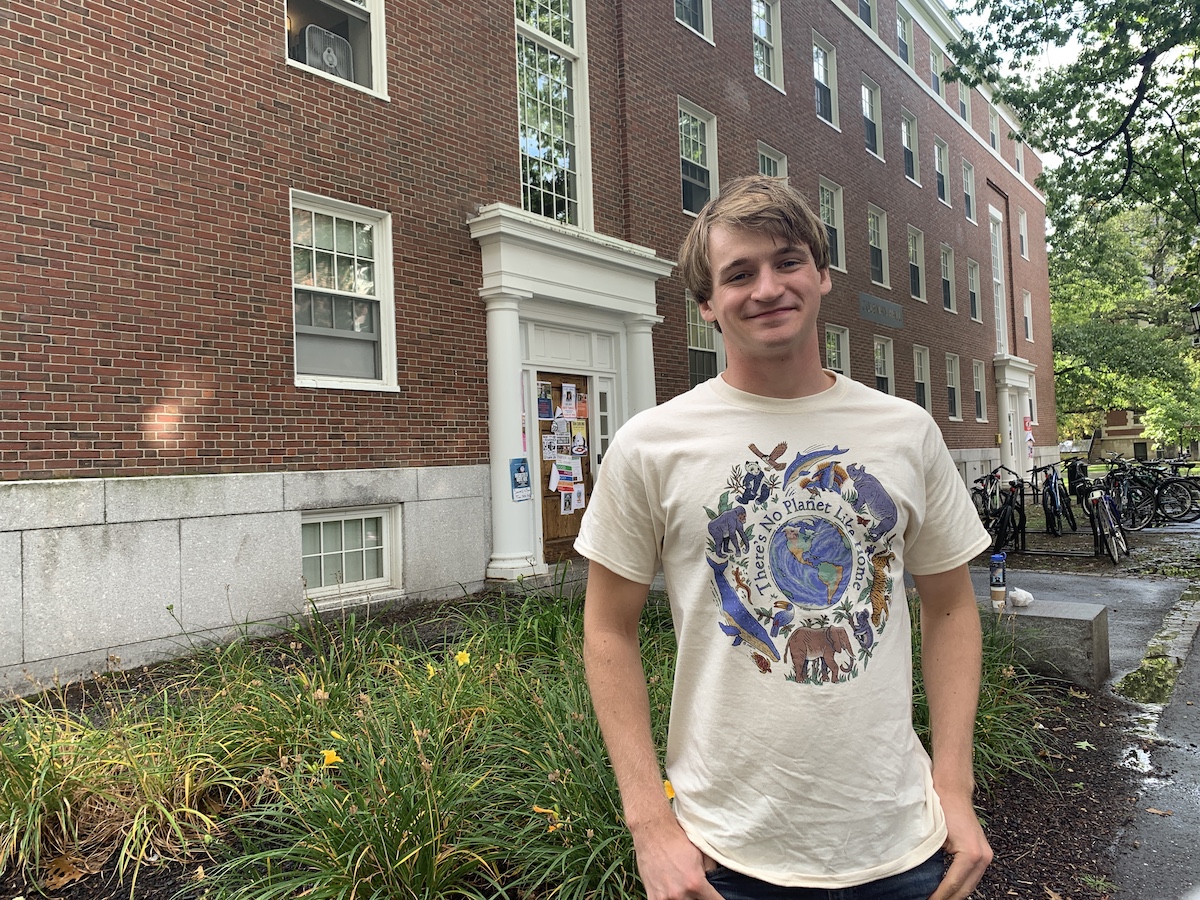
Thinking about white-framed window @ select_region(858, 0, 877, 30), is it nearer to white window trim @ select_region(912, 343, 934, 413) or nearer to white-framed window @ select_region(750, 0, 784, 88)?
white-framed window @ select_region(750, 0, 784, 88)

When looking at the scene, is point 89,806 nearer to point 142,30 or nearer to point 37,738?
point 37,738

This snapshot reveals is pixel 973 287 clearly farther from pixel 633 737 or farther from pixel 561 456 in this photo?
pixel 633 737

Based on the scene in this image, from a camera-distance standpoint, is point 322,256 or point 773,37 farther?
point 773,37

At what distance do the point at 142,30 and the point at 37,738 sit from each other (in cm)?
595

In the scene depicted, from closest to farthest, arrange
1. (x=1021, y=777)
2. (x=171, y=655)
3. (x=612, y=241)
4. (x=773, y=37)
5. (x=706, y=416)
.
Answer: (x=706, y=416) < (x=1021, y=777) < (x=171, y=655) < (x=612, y=241) < (x=773, y=37)

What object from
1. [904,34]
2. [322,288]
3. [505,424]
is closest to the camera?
[322,288]

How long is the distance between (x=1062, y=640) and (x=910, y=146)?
20.3 meters

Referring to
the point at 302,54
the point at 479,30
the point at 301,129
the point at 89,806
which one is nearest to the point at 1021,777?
the point at 89,806

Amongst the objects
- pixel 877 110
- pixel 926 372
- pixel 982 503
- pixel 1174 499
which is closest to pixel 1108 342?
pixel 926 372

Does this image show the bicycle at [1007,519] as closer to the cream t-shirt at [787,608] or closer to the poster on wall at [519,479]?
the poster on wall at [519,479]

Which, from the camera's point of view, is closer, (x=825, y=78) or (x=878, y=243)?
(x=825, y=78)

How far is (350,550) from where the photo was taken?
851 centimetres

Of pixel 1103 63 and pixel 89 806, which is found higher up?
pixel 1103 63

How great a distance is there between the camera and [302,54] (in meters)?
8.66
